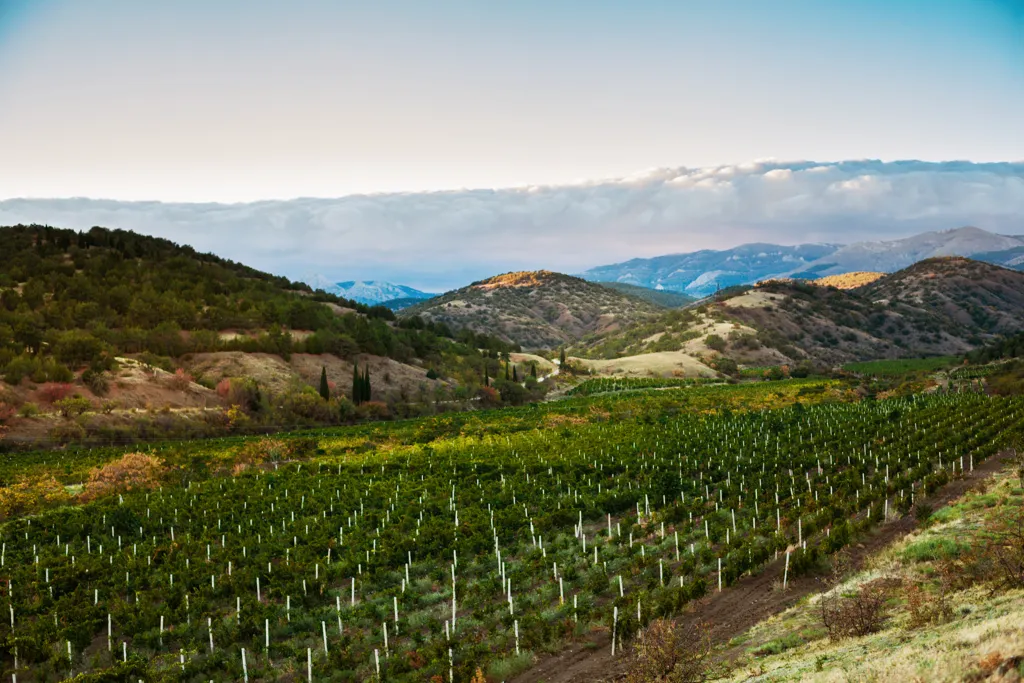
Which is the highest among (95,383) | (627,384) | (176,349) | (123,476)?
(176,349)

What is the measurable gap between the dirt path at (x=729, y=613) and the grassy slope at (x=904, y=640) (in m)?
0.63

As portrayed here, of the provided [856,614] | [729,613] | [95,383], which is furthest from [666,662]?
[95,383]

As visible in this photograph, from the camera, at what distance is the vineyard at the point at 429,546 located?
54.1 ft

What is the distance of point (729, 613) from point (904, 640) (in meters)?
5.08

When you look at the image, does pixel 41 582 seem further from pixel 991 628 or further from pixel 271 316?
pixel 271 316

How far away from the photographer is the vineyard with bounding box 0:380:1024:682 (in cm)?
1650

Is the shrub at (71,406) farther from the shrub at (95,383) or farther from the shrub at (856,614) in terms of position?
the shrub at (856,614)

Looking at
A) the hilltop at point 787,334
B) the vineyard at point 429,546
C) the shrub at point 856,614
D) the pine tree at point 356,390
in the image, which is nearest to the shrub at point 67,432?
the vineyard at point 429,546

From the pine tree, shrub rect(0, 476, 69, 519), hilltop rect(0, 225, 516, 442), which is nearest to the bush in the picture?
hilltop rect(0, 225, 516, 442)

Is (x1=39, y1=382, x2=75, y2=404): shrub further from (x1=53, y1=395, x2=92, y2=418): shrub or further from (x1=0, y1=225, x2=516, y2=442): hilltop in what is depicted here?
(x1=53, y1=395, x2=92, y2=418): shrub

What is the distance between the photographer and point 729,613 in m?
16.3

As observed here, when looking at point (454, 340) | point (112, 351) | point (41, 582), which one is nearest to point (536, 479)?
point (41, 582)

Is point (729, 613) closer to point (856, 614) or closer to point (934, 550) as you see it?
point (856, 614)

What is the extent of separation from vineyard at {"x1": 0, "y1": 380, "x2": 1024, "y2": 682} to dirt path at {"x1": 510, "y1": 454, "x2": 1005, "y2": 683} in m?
0.38
